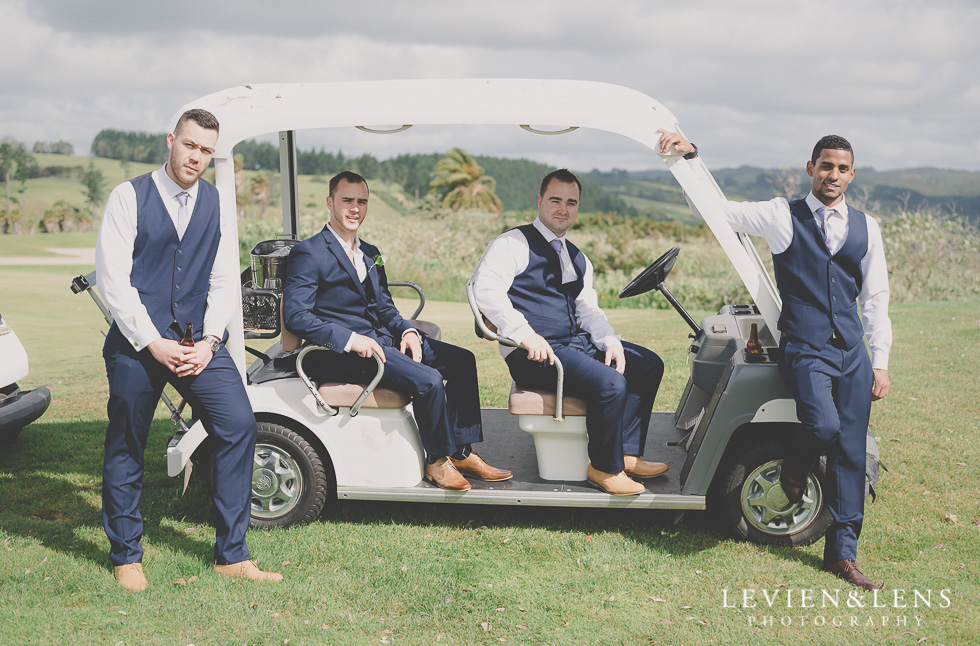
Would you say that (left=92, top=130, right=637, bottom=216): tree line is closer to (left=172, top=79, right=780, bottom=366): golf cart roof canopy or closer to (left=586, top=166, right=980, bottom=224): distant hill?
(left=586, top=166, right=980, bottom=224): distant hill

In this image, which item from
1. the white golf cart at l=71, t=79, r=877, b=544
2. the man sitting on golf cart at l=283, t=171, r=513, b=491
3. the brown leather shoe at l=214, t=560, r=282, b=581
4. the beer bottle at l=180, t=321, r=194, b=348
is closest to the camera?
the beer bottle at l=180, t=321, r=194, b=348

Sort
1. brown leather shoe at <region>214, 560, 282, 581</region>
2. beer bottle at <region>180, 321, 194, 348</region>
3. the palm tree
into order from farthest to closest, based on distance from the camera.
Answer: the palm tree → brown leather shoe at <region>214, 560, 282, 581</region> → beer bottle at <region>180, 321, 194, 348</region>

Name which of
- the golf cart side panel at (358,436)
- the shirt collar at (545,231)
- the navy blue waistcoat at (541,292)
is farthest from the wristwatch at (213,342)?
the shirt collar at (545,231)

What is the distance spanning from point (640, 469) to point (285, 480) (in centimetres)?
174

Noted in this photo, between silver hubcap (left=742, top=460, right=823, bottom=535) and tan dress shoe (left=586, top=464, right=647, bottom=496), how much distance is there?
1.61 feet

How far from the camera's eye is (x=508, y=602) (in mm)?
3445

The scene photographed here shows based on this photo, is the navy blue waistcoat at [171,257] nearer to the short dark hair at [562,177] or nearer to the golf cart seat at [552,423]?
the golf cart seat at [552,423]

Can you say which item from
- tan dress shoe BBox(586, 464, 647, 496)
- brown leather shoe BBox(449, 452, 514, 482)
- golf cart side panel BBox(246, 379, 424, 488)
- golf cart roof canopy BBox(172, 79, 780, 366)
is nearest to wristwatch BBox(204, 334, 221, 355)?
golf cart side panel BBox(246, 379, 424, 488)

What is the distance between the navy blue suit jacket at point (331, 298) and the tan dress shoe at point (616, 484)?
1.21 meters

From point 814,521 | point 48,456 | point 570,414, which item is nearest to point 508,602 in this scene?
point 570,414

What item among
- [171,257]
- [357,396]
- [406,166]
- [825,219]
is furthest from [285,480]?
[406,166]

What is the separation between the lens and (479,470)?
4.11 metres

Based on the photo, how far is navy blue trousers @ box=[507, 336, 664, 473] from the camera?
3861 mm

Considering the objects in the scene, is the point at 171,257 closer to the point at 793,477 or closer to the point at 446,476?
the point at 446,476
